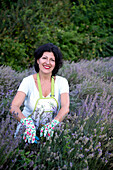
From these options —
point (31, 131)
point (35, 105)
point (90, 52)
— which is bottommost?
point (31, 131)

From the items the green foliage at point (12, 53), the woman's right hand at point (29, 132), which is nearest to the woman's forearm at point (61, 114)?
the woman's right hand at point (29, 132)

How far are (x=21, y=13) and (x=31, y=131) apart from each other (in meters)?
3.81

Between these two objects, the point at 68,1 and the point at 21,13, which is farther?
the point at 68,1

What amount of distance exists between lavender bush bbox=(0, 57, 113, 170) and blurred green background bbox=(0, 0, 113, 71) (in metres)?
1.04

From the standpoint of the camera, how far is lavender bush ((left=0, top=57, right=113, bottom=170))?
58.6 inches

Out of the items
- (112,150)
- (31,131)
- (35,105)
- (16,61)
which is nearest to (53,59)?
(35,105)

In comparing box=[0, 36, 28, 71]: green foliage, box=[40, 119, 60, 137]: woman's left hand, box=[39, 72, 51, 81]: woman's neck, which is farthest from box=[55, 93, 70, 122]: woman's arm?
box=[0, 36, 28, 71]: green foliage

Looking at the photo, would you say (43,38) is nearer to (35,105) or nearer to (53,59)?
(53,59)

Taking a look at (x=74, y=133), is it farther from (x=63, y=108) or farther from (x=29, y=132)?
(x=29, y=132)

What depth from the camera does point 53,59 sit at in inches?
89.9

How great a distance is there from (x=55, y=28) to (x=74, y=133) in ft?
13.2

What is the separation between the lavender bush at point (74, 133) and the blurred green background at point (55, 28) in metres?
1.04

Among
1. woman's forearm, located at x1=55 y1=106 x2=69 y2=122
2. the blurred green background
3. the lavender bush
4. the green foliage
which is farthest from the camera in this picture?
the blurred green background

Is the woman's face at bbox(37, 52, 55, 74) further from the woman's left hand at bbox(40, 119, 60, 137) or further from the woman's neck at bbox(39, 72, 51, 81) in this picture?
the woman's left hand at bbox(40, 119, 60, 137)
